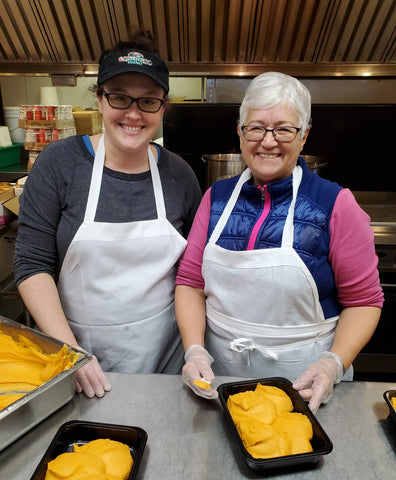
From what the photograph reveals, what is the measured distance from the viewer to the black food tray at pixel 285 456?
78cm

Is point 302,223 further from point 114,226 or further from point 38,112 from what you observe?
point 38,112

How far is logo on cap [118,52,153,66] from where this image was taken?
4.22 ft

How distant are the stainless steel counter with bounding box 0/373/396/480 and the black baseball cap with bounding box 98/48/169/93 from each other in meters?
0.99

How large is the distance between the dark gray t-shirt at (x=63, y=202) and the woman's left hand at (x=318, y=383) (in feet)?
2.58

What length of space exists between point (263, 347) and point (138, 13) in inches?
90.3

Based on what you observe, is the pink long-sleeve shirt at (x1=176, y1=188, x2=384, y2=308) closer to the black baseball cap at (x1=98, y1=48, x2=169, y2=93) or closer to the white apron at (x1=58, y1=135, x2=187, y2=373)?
the white apron at (x1=58, y1=135, x2=187, y2=373)

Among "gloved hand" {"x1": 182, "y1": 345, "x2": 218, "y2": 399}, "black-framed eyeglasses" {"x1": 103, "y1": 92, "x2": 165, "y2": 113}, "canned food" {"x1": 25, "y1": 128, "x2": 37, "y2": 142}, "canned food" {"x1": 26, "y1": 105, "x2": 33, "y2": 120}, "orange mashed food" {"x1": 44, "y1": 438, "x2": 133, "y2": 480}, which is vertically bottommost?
"gloved hand" {"x1": 182, "y1": 345, "x2": 218, "y2": 399}

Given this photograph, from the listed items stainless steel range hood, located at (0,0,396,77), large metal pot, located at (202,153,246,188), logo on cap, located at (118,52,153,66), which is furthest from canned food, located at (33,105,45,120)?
logo on cap, located at (118,52,153,66)

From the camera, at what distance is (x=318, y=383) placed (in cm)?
103

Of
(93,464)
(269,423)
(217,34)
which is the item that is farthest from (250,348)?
(217,34)

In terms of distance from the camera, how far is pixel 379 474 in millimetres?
836

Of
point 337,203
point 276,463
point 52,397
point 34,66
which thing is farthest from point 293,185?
point 34,66

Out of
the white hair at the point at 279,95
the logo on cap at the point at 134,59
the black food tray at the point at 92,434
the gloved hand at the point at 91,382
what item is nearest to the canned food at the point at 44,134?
the logo on cap at the point at 134,59

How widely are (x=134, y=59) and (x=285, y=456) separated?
1.24m
